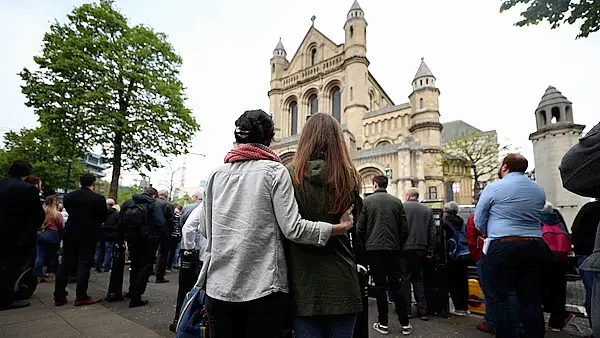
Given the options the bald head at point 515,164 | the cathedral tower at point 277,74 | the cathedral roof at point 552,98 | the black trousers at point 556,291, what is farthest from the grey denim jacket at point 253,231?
the cathedral tower at point 277,74

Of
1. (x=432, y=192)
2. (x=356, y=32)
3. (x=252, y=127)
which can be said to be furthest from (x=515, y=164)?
(x=356, y=32)

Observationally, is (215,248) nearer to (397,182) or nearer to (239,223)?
(239,223)

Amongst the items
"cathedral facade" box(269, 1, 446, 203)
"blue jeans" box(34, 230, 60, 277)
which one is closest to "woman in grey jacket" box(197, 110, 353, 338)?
→ "blue jeans" box(34, 230, 60, 277)

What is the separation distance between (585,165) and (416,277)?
3937 millimetres

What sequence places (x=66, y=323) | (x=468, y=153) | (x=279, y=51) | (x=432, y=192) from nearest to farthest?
(x=66, y=323) → (x=432, y=192) → (x=468, y=153) → (x=279, y=51)

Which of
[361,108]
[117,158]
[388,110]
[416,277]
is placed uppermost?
[361,108]

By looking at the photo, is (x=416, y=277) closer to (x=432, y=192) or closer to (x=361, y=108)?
(x=432, y=192)

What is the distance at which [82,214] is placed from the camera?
5.11 meters

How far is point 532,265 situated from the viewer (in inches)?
121

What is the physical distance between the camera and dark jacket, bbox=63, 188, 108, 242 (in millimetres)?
5086

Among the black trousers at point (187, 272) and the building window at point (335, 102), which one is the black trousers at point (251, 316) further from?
the building window at point (335, 102)

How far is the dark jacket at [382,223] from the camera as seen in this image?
13.1 feet

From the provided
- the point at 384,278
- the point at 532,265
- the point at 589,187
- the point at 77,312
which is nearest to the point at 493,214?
the point at 532,265

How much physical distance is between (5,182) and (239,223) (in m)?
5.09
